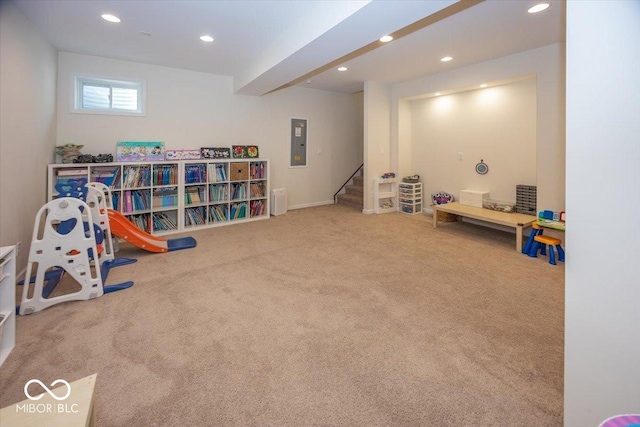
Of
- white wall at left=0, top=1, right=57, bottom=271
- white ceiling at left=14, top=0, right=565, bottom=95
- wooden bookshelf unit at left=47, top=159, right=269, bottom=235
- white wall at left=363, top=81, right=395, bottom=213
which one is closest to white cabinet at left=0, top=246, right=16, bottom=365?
white wall at left=0, top=1, right=57, bottom=271

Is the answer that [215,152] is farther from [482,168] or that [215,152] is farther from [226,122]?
[482,168]

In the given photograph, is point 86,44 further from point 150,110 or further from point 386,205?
point 386,205

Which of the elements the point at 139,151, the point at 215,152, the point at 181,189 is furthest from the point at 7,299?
the point at 215,152

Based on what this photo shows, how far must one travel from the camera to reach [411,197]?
619cm

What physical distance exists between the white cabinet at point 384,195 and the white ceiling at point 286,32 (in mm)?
2193

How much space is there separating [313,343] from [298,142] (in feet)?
17.1

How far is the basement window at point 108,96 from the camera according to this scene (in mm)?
4387

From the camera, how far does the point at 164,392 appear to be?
1.61m

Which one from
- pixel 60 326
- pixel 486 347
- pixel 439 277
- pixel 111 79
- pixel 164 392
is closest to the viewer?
pixel 164 392

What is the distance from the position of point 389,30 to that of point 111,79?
4120mm

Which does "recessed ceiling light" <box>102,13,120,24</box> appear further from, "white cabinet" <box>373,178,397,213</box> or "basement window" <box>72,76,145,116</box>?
"white cabinet" <box>373,178,397,213</box>

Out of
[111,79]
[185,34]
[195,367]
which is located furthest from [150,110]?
[195,367]

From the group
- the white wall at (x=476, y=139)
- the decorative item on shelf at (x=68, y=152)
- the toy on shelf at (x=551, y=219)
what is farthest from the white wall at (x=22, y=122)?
the white wall at (x=476, y=139)

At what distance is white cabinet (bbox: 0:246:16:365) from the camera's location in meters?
1.93
